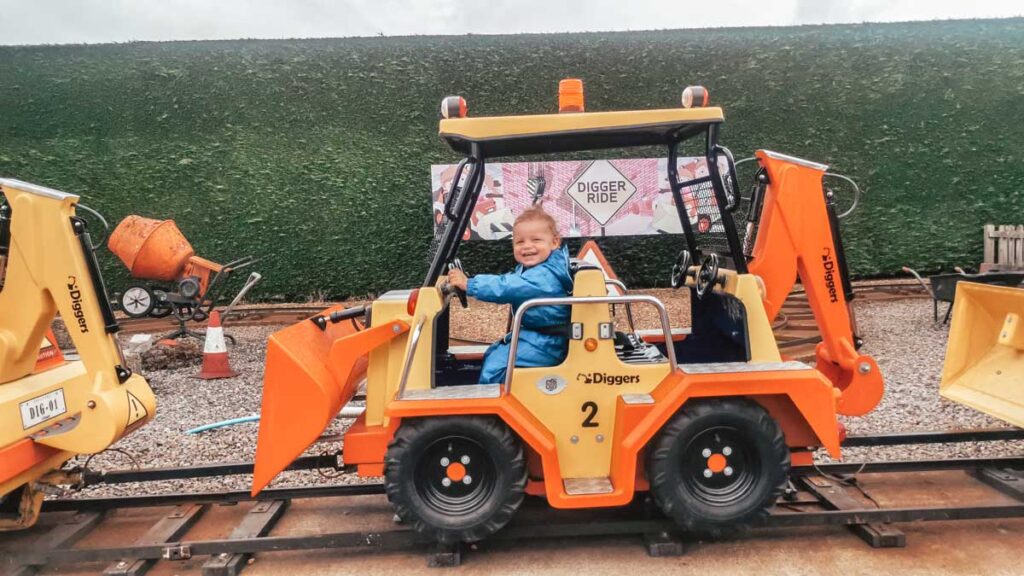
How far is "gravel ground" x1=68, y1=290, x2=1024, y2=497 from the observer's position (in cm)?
455

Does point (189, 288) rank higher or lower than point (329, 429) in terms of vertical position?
higher

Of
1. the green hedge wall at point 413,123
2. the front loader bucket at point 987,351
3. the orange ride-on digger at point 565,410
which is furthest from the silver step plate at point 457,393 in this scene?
the green hedge wall at point 413,123

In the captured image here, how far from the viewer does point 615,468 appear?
10.6ft

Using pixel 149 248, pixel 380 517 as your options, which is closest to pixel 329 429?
pixel 380 517

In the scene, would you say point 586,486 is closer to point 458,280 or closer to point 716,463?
point 716,463

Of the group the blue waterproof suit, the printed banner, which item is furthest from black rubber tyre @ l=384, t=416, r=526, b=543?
the printed banner

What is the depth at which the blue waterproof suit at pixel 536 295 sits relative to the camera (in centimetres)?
328

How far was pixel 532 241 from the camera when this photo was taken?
3428 millimetres

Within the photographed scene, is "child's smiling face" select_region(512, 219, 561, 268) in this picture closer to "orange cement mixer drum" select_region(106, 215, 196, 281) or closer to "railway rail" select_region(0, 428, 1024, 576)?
"railway rail" select_region(0, 428, 1024, 576)

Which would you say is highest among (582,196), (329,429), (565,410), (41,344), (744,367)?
(582,196)

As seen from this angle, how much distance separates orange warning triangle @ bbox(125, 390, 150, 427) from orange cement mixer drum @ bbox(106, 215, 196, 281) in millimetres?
5638

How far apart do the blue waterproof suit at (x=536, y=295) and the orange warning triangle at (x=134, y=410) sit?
1.74m

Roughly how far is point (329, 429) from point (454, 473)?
2675mm

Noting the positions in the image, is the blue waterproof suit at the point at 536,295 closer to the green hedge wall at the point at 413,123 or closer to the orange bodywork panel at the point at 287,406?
the orange bodywork panel at the point at 287,406
